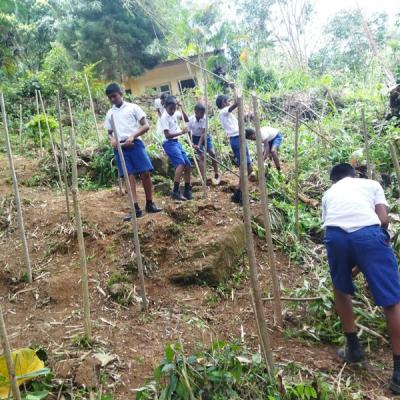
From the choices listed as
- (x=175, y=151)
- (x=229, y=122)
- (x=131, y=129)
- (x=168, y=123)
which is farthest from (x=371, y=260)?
(x=229, y=122)

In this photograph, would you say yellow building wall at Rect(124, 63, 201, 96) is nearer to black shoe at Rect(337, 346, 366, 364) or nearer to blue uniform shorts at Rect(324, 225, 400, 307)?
blue uniform shorts at Rect(324, 225, 400, 307)

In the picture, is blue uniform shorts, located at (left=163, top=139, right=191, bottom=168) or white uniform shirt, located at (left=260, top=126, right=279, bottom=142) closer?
blue uniform shorts, located at (left=163, top=139, right=191, bottom=168)

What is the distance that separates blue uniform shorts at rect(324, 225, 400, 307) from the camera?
2.30 meters

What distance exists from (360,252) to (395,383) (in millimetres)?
741

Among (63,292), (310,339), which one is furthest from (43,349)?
(310,339)

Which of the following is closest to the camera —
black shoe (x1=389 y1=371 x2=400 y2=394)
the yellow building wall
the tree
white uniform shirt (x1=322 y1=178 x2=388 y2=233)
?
black shoe (x1=389 y1=371 x2=400 y2=394)

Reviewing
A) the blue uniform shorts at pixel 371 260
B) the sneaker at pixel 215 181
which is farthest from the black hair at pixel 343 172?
the sneaker at pixel 215 181

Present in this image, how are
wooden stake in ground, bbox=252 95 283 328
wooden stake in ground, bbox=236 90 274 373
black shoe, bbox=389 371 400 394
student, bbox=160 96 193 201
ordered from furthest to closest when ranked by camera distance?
student, bbox=160 96 193 201
wooden stake in ground, bbox=252 95 283 328
black shoe, bbox=389 371 400 394
wooden stake in ground, bbox=236 90 274 373

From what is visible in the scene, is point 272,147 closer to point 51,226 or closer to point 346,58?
point 51,226

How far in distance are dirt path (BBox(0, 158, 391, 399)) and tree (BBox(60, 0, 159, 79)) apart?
908 cm

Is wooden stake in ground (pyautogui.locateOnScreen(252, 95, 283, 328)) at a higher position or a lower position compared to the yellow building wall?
lower

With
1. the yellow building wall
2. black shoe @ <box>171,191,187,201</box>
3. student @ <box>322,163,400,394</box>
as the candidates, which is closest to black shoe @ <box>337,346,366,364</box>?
student @ <box>322,163,400,394</box>

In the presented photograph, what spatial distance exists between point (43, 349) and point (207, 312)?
1.24 m

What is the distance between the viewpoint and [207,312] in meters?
3.14
